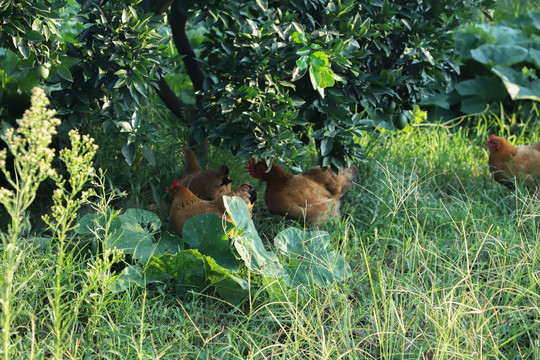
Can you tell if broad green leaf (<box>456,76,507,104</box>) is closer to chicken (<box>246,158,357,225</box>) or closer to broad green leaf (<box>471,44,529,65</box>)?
broad green leaf (<box>471,44,529,65</box>)

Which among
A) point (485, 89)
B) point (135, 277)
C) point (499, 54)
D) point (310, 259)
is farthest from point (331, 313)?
point (499, 54)

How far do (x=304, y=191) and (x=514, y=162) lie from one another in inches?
53.5

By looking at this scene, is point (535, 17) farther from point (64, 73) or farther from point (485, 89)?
point (64, 73)

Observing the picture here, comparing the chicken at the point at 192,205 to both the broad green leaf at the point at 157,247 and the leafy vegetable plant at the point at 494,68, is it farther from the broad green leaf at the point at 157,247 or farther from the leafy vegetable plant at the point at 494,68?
the leafy vegetable plant at the point at 494,68

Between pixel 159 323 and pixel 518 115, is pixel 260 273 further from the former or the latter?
pixel 518 115

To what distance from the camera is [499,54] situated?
16.3 ft

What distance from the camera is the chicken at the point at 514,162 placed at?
3393 mm

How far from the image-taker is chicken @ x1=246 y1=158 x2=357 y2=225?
2988 millimetres

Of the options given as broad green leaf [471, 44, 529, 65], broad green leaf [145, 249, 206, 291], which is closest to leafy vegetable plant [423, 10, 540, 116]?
broad green leaf [471, 44, 529, 65]

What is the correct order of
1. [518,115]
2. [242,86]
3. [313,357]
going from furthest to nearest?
[518,115] < [242,86] < [313,357]

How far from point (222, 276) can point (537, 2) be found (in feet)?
18.2

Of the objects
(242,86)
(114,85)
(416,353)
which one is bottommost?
(416,353)

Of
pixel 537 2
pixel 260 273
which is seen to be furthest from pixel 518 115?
pixel 260 273

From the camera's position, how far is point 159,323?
223 cm
